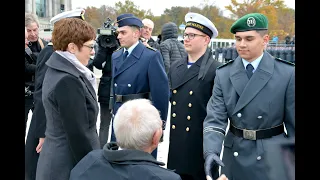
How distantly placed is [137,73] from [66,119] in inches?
57.1

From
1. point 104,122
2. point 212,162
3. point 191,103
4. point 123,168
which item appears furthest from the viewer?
point 104,122

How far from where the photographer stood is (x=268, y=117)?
2.29 m

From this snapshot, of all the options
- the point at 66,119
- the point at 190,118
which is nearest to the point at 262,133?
the point at 190,118

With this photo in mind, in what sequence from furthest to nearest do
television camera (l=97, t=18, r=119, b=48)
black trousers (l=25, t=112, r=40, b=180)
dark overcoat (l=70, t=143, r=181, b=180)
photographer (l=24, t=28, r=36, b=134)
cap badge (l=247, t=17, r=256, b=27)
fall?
television camera (l=97, t=18, r=119, b=48)
photographer (l=24, t=28, r=36, b=134)
black trousers (l=25, t=112, r=40, b=180)
cap badge (l=247, t=17, r=256, b=27)
dark overcoat (l=70, t=143, r=181, b=180)

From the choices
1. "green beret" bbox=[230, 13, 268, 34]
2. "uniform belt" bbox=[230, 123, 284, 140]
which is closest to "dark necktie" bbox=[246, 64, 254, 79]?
"green beret" bbox=[230, 13, 268, 34]

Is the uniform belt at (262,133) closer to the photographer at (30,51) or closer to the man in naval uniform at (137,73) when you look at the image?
the man in naval uniform at (137,73)

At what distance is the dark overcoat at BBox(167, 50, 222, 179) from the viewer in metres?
3.08

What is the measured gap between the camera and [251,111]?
233 centimetres

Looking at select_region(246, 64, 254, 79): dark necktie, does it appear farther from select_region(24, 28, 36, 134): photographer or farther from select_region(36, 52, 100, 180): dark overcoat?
select_region(24, 28, 36, 134): photographer

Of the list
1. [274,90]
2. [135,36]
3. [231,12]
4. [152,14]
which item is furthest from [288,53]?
[231,12]

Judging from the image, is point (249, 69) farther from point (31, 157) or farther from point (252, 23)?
point (31, 157)
